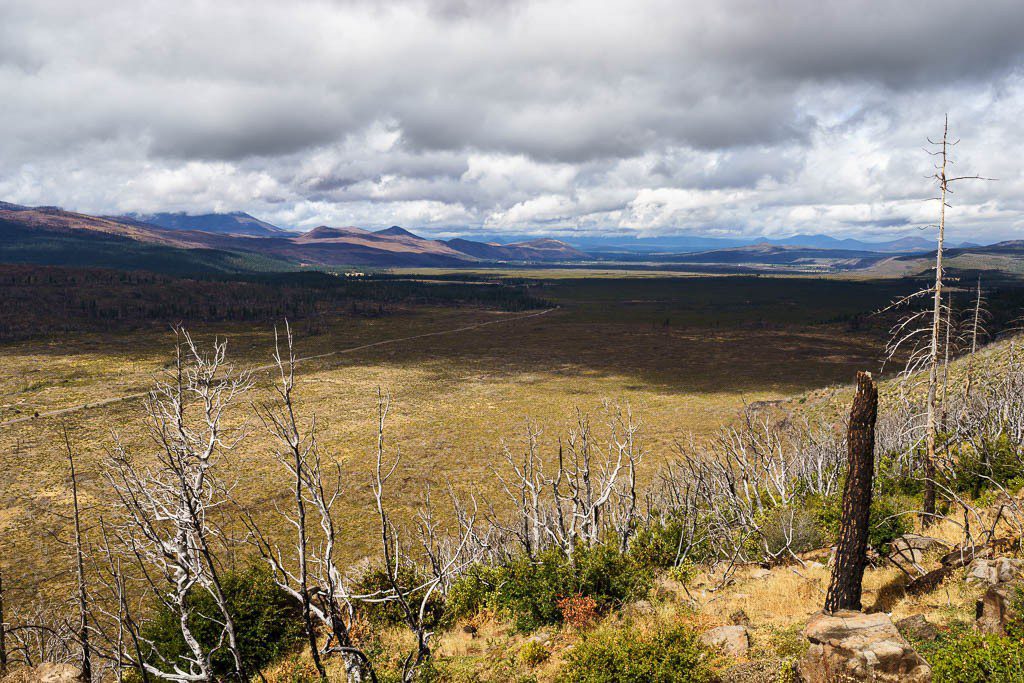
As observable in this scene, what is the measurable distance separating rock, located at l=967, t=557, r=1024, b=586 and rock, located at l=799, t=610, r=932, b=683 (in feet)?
11.2

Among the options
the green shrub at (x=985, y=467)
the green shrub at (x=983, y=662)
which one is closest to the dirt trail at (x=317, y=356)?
the green shrub at (x=983, y=662)

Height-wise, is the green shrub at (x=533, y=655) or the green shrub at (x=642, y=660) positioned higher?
the green shrub at (x=642, y=660)

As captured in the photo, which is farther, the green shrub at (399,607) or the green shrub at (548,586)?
the green shrub at (399,607)

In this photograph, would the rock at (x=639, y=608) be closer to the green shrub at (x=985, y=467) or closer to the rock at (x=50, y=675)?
the rock at (x=50, y=675)

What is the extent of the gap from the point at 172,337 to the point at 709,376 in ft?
324

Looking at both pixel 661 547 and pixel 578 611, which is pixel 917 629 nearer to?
pixel 578 611

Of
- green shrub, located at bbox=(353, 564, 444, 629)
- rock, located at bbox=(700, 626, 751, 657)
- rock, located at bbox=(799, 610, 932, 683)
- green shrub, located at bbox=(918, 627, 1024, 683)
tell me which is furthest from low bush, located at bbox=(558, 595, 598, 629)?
green shrub, located at bbox=(918, 627, 1024, 683)

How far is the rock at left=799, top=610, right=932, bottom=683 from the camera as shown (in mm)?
8180

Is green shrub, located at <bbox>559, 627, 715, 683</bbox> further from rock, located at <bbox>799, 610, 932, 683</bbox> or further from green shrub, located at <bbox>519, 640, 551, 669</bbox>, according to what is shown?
rock, located at <bbox>799, 610, 932, 683</bbox>

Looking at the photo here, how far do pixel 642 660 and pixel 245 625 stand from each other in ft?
37.9

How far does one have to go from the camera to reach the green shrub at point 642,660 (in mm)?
10148

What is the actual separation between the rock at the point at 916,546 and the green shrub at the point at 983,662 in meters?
6.64

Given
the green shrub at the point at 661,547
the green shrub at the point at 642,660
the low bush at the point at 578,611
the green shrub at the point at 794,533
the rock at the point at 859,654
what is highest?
the rock at the point at 859,654

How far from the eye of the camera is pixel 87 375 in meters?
72.1
